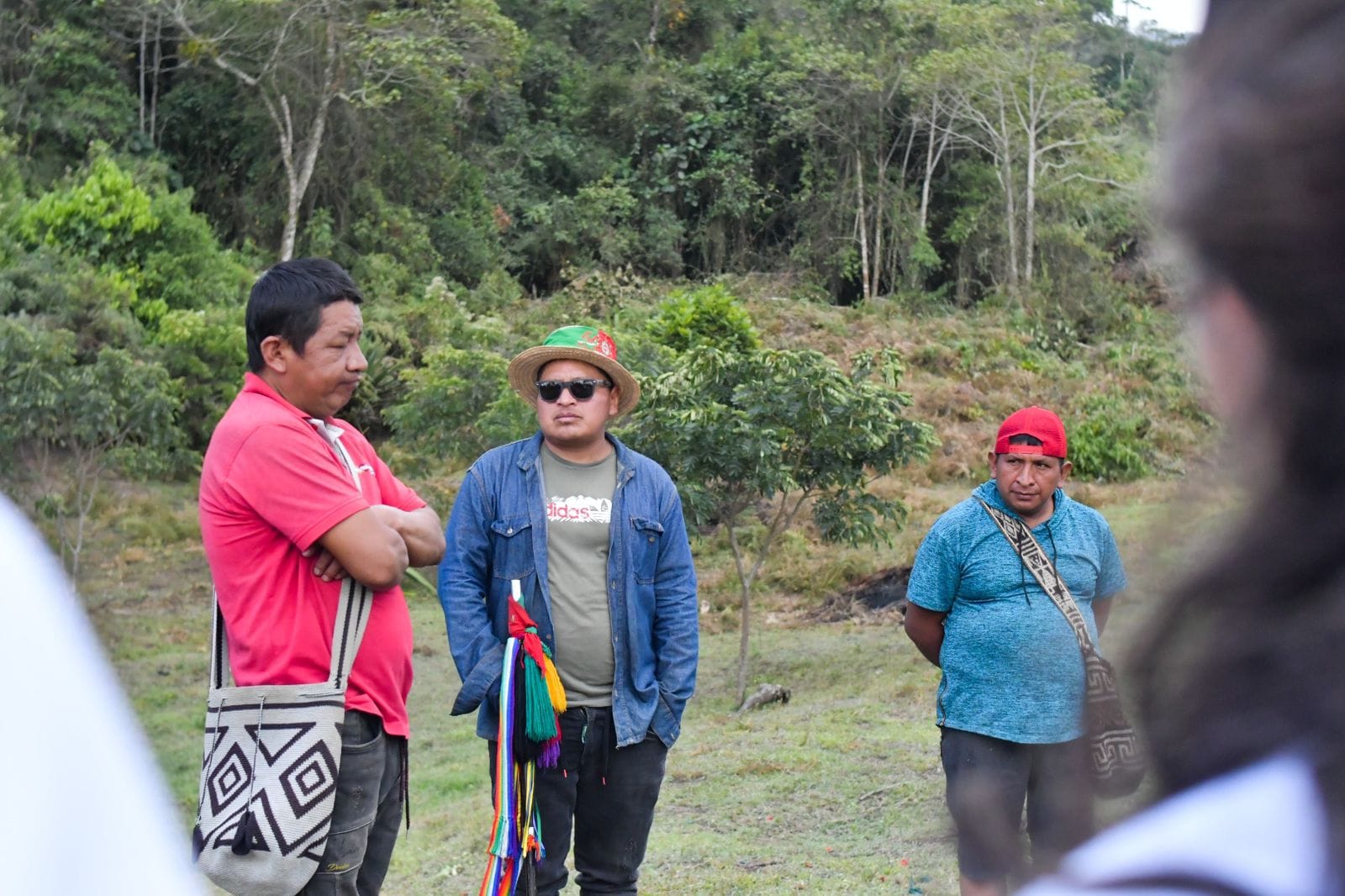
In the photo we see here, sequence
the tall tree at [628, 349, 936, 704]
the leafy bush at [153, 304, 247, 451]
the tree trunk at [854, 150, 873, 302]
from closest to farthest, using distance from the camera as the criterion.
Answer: the tall tree at [628, 349, 936, 704], the leafy bush at [153, 304, 247, 451], the tree trunk at [854, 150, 873, 302]

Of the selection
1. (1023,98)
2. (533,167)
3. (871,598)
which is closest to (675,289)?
(533,167)

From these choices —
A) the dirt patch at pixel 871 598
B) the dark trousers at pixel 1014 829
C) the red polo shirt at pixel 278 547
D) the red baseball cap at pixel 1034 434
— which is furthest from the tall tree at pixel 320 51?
the dark trousers at pixel 1014 829

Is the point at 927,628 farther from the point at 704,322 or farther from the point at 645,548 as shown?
the point at 704,322

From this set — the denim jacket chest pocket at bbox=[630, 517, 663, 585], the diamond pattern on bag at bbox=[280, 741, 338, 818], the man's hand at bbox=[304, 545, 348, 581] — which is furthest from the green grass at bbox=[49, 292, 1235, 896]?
the man's hand at bbox=[304, 545, 348, 581]

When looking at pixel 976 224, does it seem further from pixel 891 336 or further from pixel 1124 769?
pixel 1124 769

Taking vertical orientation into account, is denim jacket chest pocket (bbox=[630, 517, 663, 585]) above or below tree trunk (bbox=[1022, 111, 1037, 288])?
below

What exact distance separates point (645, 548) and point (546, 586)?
319 millimetres

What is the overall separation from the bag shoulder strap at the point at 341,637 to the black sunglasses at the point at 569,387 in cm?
112

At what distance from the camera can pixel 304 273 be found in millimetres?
3379

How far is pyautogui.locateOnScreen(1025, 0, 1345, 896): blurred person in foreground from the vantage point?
654 mm

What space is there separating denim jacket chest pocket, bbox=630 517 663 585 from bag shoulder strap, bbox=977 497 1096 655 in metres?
0.97

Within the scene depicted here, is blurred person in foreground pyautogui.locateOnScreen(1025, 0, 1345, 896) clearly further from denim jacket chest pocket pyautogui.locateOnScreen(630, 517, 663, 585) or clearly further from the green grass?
denim jacket chest pocket pyautogui.locateOnScreen(630, 517, 663, 585)

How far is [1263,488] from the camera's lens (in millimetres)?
729

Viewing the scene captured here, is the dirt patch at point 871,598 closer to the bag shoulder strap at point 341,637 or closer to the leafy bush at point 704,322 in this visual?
the leafy bush at point 704,322
